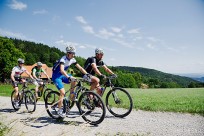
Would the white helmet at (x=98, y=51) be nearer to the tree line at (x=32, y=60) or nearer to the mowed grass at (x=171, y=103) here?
the mowed grass at (x=171, y=103)

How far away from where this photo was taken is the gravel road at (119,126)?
611cm

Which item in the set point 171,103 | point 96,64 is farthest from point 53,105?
point 171,103

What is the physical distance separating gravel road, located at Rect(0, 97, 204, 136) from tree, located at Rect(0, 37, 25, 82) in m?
47.4

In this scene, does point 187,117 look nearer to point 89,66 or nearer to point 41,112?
point 89,66

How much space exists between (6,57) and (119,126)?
169 feet

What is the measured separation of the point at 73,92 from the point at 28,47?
5231 inches

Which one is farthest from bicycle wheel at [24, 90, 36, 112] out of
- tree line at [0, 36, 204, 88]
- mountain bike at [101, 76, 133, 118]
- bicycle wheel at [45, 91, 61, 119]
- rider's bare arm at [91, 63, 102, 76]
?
tree line at [0, 36, 204, 88]

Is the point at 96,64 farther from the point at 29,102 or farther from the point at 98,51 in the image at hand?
the point at 29,102

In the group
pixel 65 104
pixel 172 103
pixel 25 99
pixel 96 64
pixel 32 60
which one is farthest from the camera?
pixel 32 60

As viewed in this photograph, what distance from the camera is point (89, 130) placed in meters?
6.42

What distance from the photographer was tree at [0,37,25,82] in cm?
5156

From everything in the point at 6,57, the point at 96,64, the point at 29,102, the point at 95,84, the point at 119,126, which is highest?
the point at 6,57

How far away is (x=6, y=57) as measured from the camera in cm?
5194

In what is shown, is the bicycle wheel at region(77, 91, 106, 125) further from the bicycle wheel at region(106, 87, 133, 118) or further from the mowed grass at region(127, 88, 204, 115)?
the mowed grass at region(127, 88, 204, 115)
